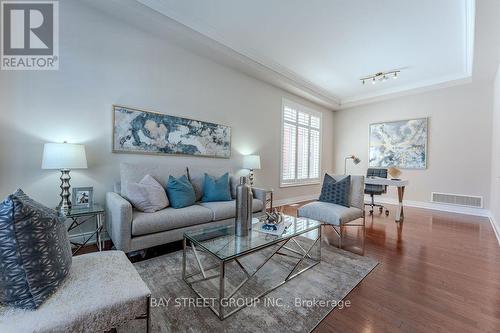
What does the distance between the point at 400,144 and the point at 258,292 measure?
18.2 ft

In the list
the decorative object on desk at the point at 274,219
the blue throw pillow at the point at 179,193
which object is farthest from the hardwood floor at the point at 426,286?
the blue throw pillow at the point at 179,193

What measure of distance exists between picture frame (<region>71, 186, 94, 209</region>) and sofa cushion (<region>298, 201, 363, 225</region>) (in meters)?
2.60

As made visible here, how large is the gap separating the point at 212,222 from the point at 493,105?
5860mm

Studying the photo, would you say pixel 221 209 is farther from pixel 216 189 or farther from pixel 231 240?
pixel 231 240

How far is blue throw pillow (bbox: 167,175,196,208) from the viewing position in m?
2.69

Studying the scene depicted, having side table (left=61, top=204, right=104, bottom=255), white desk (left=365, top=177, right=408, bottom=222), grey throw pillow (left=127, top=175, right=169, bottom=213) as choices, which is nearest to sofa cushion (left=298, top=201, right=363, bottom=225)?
white desk (left=365, top=177, right=408, bottom=222)

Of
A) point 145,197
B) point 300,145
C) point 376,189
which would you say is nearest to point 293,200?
point 300,145

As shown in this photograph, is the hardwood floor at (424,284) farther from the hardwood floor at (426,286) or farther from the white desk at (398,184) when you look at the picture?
the white desk at (398,184)

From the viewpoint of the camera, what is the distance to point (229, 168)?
413 cm

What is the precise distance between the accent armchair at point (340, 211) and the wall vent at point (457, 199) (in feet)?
11.1

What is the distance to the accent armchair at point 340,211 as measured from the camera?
8.64 feet

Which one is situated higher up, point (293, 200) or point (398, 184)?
point (398, 184)

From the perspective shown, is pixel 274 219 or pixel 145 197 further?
pixel 145 197

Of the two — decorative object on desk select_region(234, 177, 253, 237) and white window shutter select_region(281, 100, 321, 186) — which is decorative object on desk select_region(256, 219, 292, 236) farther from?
white window shutter select_region(281, 100, 321, 186)
